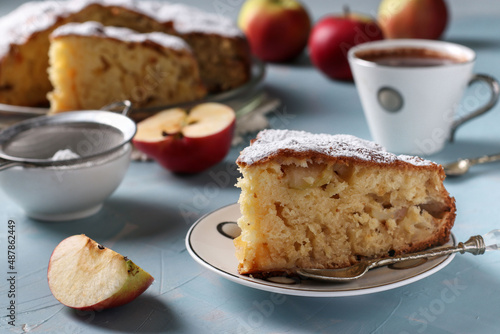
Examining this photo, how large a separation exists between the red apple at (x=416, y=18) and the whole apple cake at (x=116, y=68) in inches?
50.8

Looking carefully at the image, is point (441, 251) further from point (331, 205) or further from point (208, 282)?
point (208, 282)

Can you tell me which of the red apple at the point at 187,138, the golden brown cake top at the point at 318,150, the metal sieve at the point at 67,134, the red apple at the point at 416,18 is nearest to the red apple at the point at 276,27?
the red apple at the point at 416,18

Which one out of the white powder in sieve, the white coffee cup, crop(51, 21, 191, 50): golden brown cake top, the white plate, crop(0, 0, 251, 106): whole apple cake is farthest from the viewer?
crop(0, 0, 251, 106): whole apple cake

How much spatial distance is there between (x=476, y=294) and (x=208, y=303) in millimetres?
588

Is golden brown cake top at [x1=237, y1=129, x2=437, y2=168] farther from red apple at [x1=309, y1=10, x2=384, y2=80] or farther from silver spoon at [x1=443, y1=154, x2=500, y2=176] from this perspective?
red apple at [x1=309, y1=10, x2=384, y2=80]

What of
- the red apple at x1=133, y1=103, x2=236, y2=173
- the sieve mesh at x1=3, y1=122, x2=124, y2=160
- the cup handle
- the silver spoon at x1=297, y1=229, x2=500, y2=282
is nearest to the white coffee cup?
the cup handle

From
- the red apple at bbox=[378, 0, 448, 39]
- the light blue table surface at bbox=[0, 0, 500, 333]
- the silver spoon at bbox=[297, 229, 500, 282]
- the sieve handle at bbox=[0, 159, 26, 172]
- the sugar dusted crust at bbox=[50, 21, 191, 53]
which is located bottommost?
the light blue table surface at bbox=[0, 0, 500, 333]

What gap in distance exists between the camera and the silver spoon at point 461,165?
1.91 meters

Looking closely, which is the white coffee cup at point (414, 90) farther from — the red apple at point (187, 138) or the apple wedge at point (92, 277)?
the apple wedge at point (92, 277)

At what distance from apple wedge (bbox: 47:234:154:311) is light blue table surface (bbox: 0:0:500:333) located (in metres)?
0.04

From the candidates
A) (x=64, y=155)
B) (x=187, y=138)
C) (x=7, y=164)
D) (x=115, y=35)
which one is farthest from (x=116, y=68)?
(x=7, y=164)

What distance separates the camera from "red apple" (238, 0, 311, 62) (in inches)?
120

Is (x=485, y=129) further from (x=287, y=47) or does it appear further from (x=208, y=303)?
(x=208, y=303)

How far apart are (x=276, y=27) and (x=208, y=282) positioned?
1.95m
